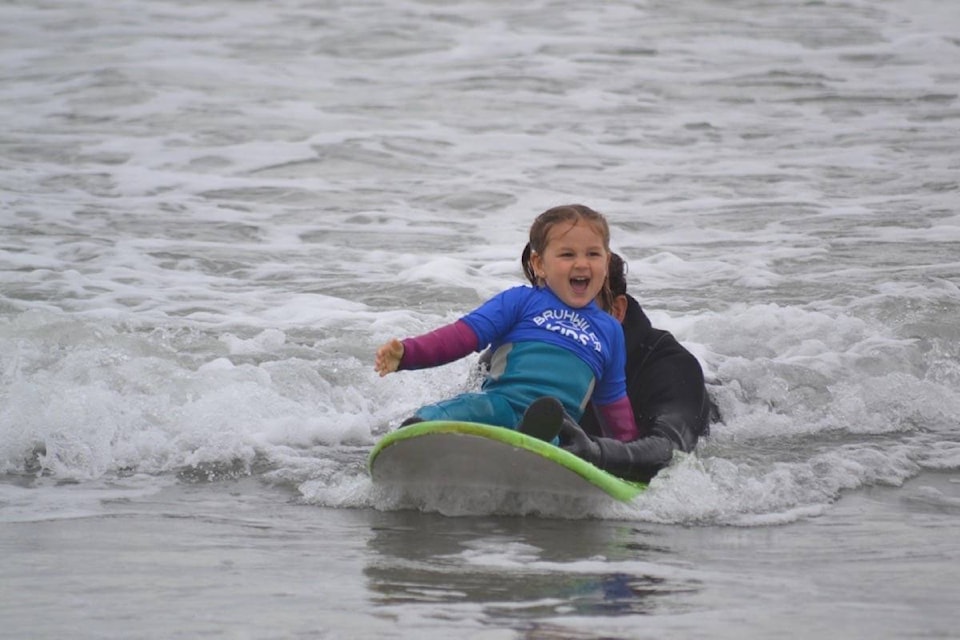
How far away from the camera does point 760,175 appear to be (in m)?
12.4

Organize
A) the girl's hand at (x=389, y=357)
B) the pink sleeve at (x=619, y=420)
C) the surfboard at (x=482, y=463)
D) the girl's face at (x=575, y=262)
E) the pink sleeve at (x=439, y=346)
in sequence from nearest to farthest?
the surfboard at (x=482, y=463)
the girl's hand at (x=389, y=357)
the pink sleeve at (x=439, y=346)
the girl's face at (x=575, y=262)
the pink sleeve at (x=619, y=420)

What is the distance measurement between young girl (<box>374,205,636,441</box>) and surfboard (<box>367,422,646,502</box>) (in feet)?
0.93

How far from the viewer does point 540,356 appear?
4.93 m

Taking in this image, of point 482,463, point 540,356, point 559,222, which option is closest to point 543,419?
point 482,463

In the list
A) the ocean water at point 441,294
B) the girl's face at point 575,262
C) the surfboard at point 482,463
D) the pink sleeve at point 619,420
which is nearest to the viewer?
the ocean water at point 441,294

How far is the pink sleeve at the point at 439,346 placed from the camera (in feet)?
15.6

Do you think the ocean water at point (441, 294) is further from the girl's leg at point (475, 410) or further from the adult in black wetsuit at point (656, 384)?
the girl's leg at point (475, 410)

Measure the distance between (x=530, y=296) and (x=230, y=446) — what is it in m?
1.31

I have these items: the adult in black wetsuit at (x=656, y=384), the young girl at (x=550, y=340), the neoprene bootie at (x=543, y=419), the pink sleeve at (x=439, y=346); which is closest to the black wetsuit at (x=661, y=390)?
the adult in black wetsuit at (x=656, y=384)

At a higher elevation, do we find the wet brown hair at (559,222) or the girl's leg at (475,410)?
the wet brown hair at (559,222)

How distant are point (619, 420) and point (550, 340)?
1.32ft

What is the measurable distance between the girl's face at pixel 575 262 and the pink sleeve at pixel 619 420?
0.38m

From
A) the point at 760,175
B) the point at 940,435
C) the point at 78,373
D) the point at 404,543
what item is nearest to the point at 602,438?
the point at 404,543

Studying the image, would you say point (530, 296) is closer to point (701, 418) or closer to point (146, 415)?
point (701, 418)
